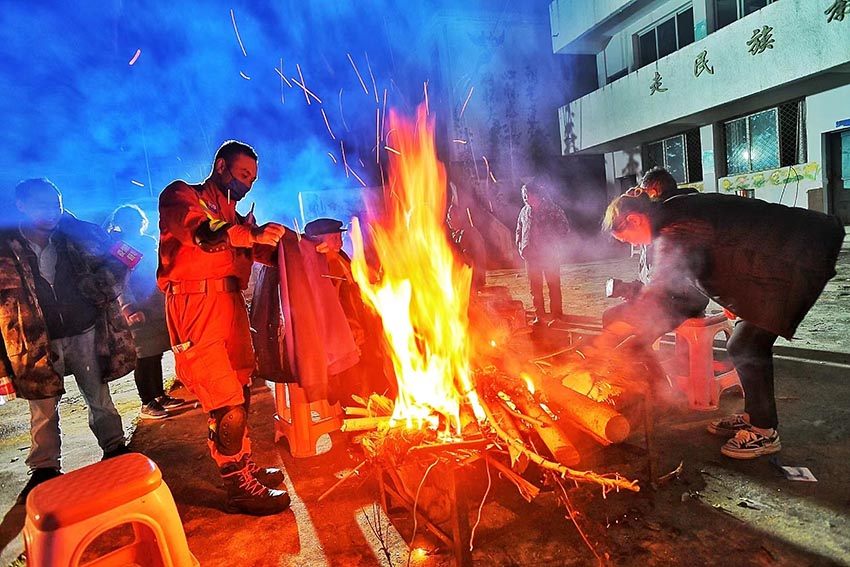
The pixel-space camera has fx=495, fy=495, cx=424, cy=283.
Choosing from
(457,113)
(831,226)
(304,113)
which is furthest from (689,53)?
(831,226)

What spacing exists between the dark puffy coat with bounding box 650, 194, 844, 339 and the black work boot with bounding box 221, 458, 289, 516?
120 inches

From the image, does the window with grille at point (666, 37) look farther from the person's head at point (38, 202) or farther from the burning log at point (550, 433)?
the person's head at point (38, 202)

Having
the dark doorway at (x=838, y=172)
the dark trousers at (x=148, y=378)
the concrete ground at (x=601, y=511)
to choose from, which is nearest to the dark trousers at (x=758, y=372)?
the concrete ground at (x=601, y=511)

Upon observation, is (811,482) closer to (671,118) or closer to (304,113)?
(304,113)

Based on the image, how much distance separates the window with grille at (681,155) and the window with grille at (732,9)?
10.8 ft

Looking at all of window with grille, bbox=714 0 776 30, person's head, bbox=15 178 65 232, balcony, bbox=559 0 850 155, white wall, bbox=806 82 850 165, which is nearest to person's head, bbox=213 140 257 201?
person's head, bbox=15 178 65 232

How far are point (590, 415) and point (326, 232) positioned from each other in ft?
7.62

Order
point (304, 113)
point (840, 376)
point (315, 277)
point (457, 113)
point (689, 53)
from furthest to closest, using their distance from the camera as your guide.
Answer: point (457, 113) → point (689, 53) → point (304, 113) → point (840, 376) → point (315, 277)

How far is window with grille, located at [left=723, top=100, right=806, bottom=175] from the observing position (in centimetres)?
1385

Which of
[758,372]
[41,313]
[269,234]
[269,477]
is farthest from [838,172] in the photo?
[41,313]

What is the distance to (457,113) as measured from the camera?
2005 centimetres

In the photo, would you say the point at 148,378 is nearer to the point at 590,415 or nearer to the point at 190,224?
the point at 190,224

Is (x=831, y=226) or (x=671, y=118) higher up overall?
(x=671, y=118)

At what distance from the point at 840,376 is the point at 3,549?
272 inches
